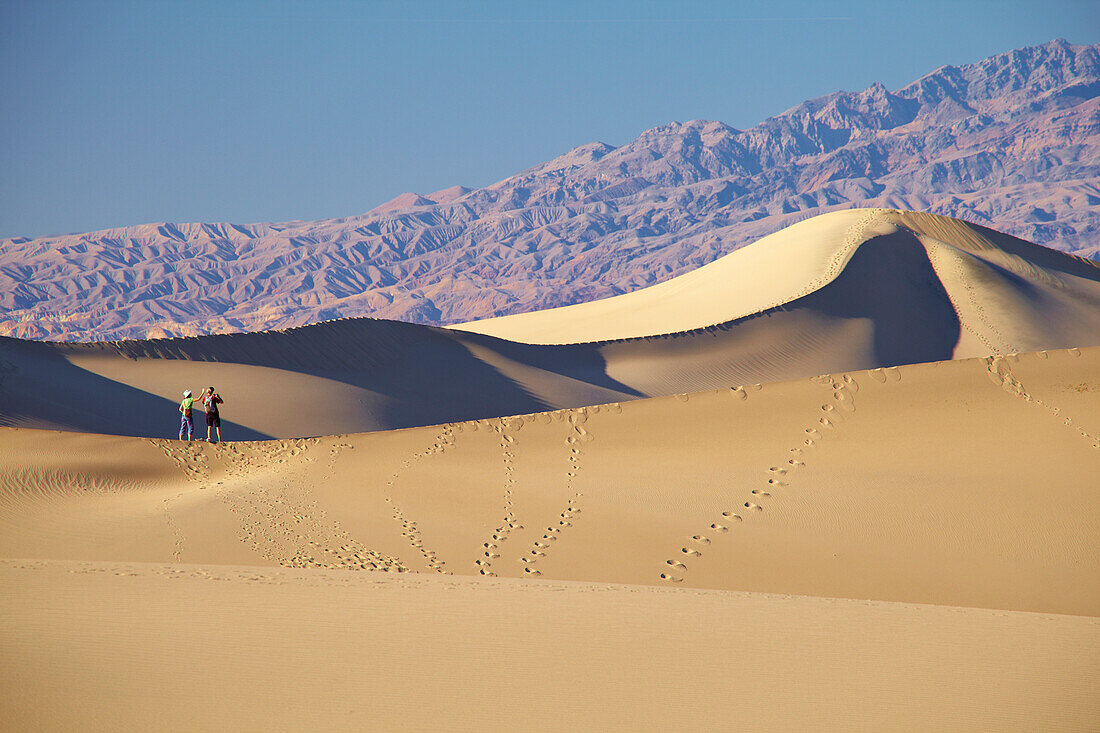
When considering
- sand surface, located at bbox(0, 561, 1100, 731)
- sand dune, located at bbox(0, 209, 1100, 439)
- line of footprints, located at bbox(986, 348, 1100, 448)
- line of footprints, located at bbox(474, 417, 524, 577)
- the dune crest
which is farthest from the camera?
the dune crest

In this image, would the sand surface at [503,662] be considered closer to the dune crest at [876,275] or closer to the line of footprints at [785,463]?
the line of footprints at [785,463]

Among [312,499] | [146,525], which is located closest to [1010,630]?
[312,499]

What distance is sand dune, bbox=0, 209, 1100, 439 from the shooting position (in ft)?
84.9

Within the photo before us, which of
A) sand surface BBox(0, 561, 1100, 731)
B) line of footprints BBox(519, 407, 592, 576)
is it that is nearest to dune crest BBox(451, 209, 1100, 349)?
line of footprints BBox(519, 407, 592, 576)

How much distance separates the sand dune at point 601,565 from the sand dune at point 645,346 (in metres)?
11.8

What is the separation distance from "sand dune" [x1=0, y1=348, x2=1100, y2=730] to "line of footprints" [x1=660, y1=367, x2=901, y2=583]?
29 mm

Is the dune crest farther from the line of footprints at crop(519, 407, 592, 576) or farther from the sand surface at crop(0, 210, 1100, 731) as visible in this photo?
the sand surface at crop(0, 210, 1100, 731)

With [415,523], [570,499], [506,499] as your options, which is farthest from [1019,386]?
[415,523]

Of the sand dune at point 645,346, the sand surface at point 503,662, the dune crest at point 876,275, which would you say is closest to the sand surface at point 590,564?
the sand surface at point 503,662

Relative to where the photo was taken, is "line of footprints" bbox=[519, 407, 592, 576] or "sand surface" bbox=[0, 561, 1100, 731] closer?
"sand surface" bbox=[0, 561, 1100, 731]

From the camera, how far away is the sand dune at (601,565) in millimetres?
4555

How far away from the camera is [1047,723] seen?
4449mm

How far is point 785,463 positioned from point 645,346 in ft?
77.9

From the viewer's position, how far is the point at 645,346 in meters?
34.9
